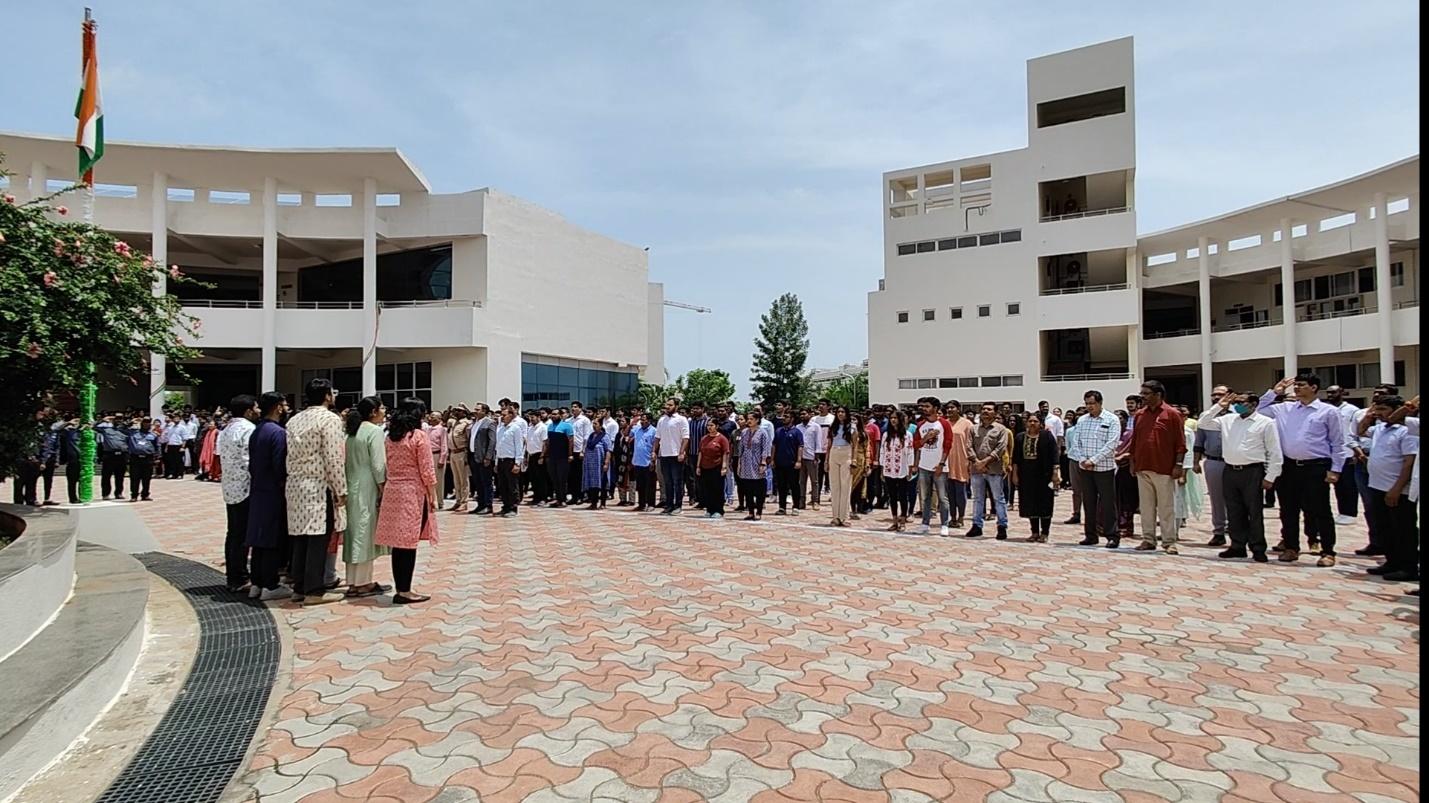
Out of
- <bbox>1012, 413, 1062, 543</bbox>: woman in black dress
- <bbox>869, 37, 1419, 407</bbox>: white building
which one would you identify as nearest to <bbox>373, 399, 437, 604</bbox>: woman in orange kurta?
<bbox>1012, 413, 1062, 543</bbox>: woman in black dress

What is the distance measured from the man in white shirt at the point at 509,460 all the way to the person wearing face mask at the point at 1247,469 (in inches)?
339

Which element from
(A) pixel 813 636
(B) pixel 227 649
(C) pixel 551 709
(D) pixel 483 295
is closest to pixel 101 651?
(B) pixel 227 649

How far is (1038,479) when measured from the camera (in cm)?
927

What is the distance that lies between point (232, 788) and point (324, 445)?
3084mm

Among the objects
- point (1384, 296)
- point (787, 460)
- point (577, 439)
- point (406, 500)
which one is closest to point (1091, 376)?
point (1384, 296)

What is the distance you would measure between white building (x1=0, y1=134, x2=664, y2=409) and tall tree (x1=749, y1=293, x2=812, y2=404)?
25.6 metres

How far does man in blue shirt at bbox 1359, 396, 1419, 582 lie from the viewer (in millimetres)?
6438

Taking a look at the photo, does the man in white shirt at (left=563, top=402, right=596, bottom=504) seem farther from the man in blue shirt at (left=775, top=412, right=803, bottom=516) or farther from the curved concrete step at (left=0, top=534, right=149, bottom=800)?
the curved concrete step at (left=0, top=534, right=149, bottom=800)

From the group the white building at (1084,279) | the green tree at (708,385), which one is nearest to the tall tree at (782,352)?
the green tree at (708,385)

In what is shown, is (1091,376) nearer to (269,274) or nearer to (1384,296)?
(1384,296)

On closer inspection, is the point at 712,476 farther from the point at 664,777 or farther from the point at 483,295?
the point at 483,295

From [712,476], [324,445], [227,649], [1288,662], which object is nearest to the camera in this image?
[1288,662]

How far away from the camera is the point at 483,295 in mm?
25891

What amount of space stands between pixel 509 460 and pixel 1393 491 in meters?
9.92
